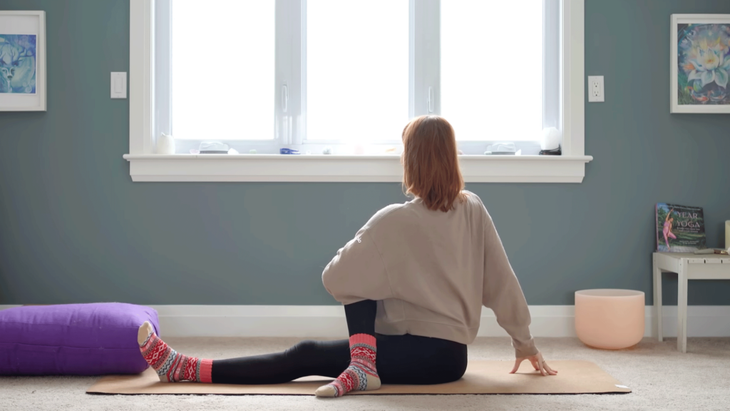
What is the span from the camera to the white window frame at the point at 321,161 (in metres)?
2.80

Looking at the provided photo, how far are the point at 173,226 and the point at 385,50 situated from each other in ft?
3.97

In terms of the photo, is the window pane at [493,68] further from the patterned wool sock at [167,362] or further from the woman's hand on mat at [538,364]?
the patterned wool sock at [167,362]

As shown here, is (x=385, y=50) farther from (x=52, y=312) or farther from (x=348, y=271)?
(x=52, y=312)

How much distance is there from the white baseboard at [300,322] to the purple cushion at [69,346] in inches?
29.0

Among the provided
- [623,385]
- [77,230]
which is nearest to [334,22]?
[77,230]

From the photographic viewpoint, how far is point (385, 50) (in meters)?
2.94

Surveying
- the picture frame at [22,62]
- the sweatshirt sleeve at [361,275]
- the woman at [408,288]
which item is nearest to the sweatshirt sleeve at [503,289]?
the woman at [408,288]

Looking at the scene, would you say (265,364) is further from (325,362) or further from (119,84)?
(119,84)

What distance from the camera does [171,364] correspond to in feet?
6.25

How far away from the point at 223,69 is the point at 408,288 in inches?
62.1

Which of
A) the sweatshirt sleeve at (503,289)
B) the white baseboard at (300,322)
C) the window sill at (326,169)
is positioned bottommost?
the white baseboard at (300,322)

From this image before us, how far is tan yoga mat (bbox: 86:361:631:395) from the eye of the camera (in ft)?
5.99

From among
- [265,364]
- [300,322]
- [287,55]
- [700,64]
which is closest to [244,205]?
[300,322]

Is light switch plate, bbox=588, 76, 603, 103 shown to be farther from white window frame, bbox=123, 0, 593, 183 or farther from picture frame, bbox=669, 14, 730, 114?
picture frame, bbox=669, 14, 730, 114
